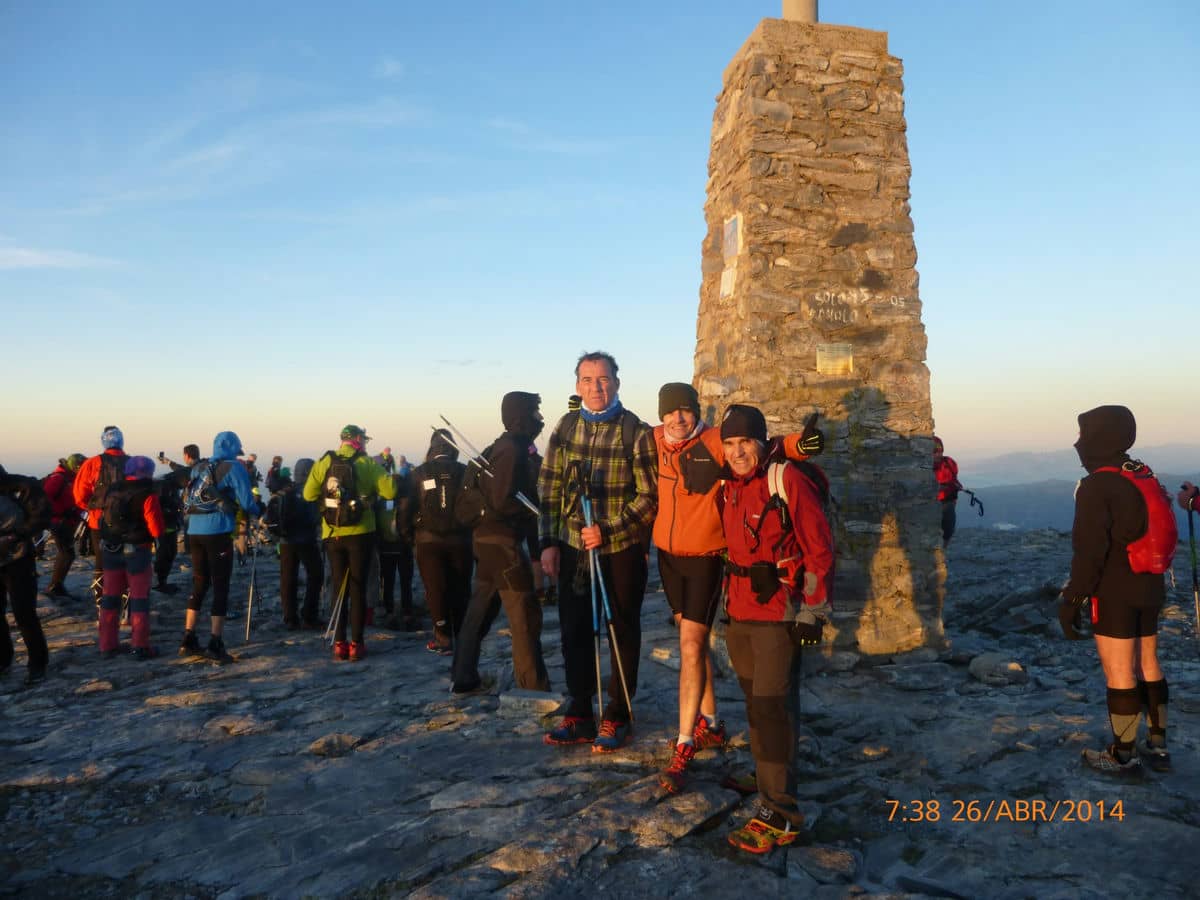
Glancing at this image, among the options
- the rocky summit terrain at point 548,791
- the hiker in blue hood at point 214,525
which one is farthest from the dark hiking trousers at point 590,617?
the hiker in blue hood at point 214,525

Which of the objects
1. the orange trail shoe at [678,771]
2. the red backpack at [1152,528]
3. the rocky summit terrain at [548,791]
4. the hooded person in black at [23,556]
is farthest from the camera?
the hooded person in black at [23,556]

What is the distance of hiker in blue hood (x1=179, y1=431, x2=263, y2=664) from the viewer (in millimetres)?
7910

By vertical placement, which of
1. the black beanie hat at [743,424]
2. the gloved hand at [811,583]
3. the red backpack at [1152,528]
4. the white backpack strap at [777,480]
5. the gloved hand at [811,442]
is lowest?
the gloved hand at [811,583]

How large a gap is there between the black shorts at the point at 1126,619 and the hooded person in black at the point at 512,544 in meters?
3.89

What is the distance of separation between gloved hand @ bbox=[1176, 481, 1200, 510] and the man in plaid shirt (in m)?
4.17

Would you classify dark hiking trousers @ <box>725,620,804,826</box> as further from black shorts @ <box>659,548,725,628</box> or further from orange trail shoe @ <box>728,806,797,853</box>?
black shorts @ <box>659,548,725,628</box>

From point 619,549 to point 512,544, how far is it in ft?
4.70

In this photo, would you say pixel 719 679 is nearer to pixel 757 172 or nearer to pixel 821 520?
pixel 821 520

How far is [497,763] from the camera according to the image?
497 centimetres

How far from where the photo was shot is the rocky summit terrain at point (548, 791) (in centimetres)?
362

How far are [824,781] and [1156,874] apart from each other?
166cm

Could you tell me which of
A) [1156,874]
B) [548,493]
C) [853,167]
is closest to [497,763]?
[548,493]

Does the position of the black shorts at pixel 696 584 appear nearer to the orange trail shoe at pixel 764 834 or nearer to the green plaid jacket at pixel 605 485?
the green plaid jacket at pixel 605 485

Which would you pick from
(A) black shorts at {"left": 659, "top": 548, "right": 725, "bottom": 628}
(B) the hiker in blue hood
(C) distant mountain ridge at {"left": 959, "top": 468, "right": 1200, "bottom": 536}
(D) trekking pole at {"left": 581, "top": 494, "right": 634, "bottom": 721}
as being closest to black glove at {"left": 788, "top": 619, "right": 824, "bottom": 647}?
(A) black shorts at {"left": 659, "top": 548, "right": 725, "bottom": 628}
